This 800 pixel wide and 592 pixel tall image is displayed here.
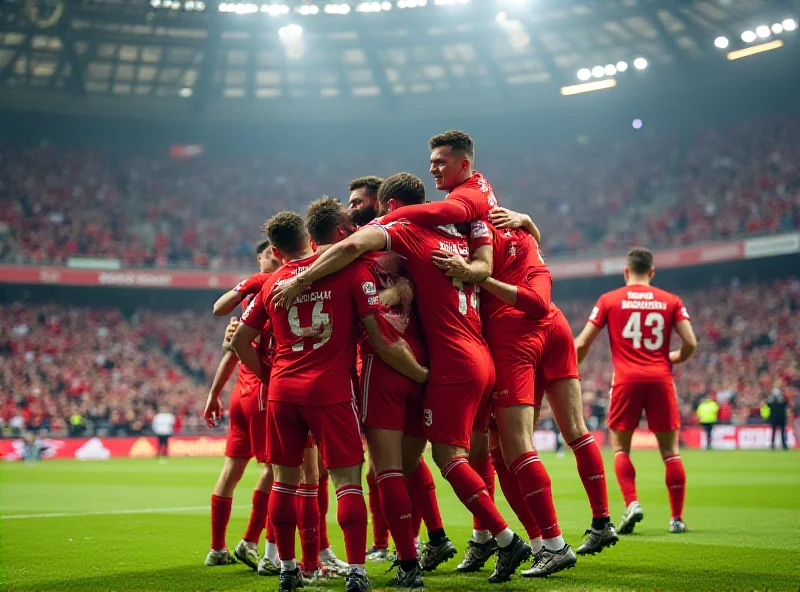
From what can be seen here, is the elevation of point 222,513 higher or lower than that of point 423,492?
lower

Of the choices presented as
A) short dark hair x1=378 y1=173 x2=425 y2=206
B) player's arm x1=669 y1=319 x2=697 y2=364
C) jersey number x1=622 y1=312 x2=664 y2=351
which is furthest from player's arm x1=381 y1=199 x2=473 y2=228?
player's arm x1=669 y1=319 x2=697 y2=364

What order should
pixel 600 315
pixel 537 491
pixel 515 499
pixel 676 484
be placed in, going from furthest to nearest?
1. pixel 600 315
2. pixel 676 484
3. pixel 515 499
4. pixel 537 491

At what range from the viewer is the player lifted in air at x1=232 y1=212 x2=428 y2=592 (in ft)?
17.5

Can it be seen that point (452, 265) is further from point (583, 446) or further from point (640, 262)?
point (640, 262)

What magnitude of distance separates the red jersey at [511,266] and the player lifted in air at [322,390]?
2.63ft

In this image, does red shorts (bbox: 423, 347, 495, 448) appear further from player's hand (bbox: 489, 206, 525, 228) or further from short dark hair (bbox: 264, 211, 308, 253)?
short dark hair (bbox: 264, 211, 308, 253)

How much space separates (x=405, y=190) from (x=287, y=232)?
83 cm

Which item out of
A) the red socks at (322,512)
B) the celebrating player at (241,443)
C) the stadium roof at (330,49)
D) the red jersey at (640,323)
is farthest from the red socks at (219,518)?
the stadium roof at (330,49)

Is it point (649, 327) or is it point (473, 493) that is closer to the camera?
point (473, 493)

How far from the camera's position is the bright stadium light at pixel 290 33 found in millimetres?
37219

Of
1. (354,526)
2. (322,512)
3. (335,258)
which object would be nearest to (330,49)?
Result: (322,512)

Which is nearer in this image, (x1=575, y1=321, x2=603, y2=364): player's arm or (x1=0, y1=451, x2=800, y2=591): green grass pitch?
(x1=0, y1=451, x2=800, y2=591): green grass pitch

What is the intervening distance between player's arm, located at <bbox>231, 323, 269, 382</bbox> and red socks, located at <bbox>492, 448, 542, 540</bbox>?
186 centimetres

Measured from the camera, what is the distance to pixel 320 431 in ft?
17.6
